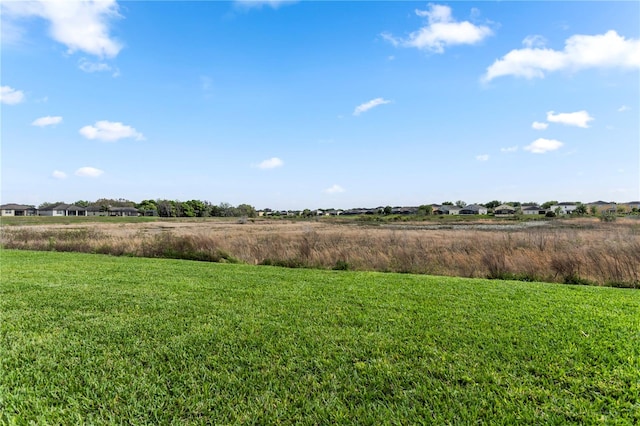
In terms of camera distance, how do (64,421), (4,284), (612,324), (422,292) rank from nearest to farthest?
(64,421) → (612,324) → (422,292) → (4,284)

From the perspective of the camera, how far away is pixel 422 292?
6.02m

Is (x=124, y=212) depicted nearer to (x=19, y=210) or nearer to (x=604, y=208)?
(x=19, y=210)

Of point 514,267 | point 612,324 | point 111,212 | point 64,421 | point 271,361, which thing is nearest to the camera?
point 64,421

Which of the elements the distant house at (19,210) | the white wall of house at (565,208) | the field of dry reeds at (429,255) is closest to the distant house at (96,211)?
the distant house at (19,210)

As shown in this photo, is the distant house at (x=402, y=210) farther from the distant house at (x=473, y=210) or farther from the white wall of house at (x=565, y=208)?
the white wall of house at (x=565, y=208)

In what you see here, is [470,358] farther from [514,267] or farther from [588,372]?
[514,267]

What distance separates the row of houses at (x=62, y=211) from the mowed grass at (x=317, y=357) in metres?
104

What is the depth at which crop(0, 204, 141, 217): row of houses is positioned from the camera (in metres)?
91.6

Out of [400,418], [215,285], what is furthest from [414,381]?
[215,285]

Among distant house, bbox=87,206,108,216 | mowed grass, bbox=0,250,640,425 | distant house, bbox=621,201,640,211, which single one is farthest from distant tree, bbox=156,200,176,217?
distant house, bbox=621,201,640,211

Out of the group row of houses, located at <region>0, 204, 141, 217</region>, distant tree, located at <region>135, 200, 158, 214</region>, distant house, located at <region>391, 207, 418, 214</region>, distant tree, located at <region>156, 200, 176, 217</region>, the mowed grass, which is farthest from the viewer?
distant house, located at <region>391, 207, 418, 214</region>

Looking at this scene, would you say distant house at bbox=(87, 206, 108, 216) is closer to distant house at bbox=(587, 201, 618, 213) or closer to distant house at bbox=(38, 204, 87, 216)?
distant house at bbox=(38, 204, 87, 216)

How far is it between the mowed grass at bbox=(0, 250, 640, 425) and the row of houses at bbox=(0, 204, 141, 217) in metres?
104

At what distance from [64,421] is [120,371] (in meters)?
0.62
